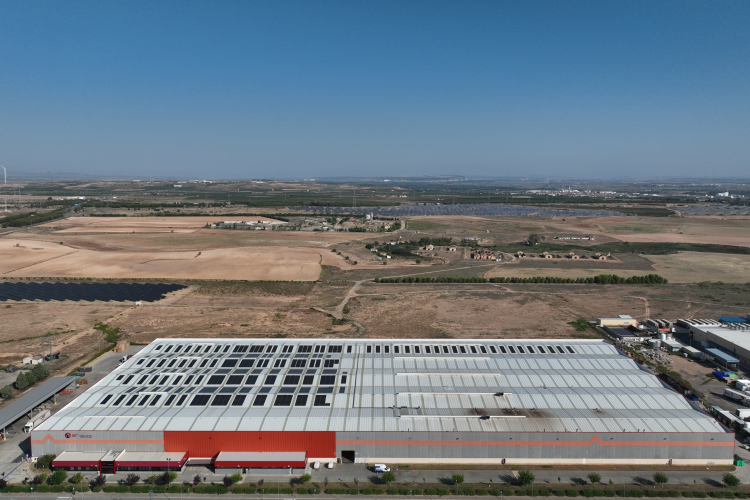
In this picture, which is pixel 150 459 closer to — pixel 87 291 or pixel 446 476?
pixel 446 476

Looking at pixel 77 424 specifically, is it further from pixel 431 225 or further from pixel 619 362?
pixel 431 225

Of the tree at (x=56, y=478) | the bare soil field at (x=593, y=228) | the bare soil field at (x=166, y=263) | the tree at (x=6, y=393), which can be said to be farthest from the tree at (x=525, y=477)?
the bare soil field at (x=593, y=228)

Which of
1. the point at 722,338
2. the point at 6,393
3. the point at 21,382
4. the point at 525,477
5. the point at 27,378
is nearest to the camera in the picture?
the point at 525,477

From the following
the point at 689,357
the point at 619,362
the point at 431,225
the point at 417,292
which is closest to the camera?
the point at 619,362

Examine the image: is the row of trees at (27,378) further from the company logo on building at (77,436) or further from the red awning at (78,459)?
the red awning at (78,459)

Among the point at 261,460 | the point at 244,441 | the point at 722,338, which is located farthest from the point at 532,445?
the point at 722,338

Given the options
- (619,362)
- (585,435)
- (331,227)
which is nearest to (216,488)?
(585,435)

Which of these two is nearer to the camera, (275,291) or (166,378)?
(166,378)
